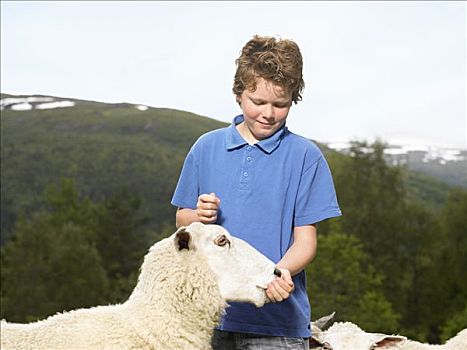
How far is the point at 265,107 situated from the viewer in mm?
5023

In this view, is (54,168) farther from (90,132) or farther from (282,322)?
(282,322)

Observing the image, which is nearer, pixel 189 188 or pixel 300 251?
pixel 300 251

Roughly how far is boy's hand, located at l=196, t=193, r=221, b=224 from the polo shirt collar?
478 mm

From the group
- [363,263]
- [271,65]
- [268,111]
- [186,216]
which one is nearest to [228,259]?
[186,216]

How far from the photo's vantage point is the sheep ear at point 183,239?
4.78 meters

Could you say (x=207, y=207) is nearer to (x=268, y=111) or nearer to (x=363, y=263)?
(x=268, y=111)

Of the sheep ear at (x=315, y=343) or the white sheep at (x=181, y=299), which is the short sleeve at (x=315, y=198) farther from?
the sheep ear at (x=315, y=343)

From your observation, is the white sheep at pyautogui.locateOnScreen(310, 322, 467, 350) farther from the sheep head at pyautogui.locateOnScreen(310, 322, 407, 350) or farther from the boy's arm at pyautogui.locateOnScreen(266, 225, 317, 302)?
the boy's arm at pyautogui.locateOnScreen(266, 225, 317, 302)

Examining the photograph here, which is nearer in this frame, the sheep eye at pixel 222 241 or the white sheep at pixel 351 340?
the sheep eye at pixel 222 241

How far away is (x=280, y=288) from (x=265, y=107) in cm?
122

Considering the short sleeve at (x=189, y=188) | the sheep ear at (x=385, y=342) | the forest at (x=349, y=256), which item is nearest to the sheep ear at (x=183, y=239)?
the short sleeve at (x=189, y=188)


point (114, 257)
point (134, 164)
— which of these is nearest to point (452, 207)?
point (114, 257)

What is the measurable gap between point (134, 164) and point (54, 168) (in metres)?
15.3

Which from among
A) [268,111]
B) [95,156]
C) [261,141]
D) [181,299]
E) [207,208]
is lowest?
[95,156]
